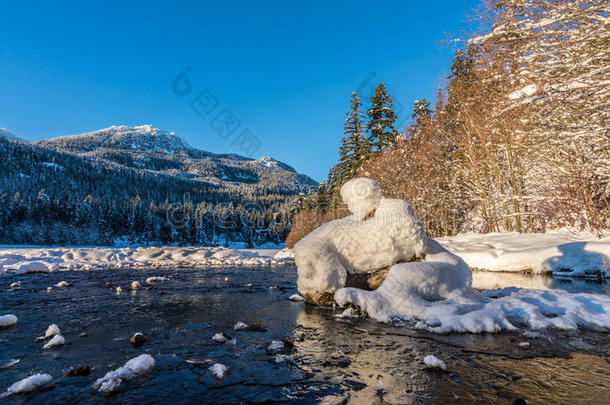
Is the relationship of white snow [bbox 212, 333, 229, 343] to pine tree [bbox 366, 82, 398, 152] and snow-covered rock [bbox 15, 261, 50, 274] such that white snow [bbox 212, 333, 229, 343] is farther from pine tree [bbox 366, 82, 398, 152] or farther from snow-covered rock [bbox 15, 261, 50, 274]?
pine tree [bbox 366, 82, 398, 152]

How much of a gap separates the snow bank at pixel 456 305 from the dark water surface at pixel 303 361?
40 centimetres

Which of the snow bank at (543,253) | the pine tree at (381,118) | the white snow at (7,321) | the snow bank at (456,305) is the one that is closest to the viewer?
the snow bank at (456,305)

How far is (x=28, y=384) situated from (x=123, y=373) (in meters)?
0.93

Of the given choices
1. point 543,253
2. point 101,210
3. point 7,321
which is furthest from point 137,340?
point 101,210

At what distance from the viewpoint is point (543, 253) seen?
13.9 metres

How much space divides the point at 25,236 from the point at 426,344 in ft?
277

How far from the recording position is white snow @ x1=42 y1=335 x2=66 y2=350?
4623 mm

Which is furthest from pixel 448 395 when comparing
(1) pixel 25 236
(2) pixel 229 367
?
(1) pixel 25 236

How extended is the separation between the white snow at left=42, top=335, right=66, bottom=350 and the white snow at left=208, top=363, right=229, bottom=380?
292 centimetres

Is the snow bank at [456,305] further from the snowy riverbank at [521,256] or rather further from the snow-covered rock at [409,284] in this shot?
the snowy riverbank at [521,256]

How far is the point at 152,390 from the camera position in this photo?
3270mm

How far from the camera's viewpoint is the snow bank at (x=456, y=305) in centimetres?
544

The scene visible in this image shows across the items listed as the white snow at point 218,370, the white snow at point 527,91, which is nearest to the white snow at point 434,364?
the white snow at point 218,370

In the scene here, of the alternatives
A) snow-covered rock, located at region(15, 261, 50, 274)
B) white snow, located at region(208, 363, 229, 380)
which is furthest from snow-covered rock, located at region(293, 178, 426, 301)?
snow-covered rock, located at region(15, 261, 50, 274)
